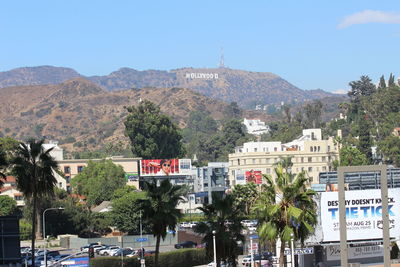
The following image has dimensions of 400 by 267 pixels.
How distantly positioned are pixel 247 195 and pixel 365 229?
61782mm

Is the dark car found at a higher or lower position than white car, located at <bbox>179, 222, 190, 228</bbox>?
lower

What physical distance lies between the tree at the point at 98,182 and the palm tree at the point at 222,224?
10844 cm

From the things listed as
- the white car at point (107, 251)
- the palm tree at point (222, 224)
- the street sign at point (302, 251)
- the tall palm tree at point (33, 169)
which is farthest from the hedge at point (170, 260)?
the palm tree at point (222, 224)

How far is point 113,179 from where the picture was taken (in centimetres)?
19025

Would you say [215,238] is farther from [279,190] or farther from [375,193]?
[375,193]

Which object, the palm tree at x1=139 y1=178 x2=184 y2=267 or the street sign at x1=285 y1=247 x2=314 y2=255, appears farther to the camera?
the street sign at x1=285 y1=247 x2=314 y2=255

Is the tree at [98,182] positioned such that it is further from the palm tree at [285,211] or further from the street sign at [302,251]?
the palm tree at [285,211]

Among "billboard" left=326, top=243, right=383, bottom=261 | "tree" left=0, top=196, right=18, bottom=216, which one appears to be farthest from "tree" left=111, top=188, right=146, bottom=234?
"billboard" left=326, top=243, right=383, bottom=261

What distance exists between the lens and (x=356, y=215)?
81.9 metres

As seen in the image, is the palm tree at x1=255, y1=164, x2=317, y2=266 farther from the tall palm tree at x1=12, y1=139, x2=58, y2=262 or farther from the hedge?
the hedge

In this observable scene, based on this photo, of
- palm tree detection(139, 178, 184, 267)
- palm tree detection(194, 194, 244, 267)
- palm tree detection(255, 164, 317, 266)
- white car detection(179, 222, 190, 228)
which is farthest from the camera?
white car detection(179, 222, 190, 228)

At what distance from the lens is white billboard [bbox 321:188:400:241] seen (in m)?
81.4

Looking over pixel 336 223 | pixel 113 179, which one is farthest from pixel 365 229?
pixel 113 179

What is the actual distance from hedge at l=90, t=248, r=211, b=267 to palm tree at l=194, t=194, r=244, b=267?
1042 inches
